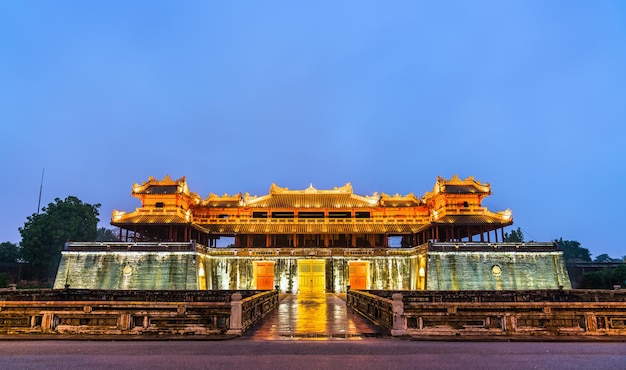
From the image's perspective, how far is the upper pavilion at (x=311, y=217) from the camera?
41.6 metres

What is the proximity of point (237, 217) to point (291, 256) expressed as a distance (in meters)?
10.1

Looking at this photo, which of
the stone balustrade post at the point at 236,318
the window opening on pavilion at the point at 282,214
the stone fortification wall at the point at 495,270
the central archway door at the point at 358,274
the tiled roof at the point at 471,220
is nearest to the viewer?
the stone balustrade post at the point at 236,318

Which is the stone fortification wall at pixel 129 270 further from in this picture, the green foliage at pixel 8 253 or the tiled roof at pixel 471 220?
the green foliage at pixel 8 253

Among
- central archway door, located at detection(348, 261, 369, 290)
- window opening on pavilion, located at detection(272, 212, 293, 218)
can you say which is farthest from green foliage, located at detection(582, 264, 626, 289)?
window opening on pavilion, located at detection(272, 212, 293, 218)

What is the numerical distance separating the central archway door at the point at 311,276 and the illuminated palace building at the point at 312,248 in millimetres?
96

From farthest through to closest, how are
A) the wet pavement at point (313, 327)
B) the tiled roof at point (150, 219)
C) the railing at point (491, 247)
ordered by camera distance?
1. the tiled roof at point (150, 219)
2. the railing at point (491, 247)
3. the wet pavement at point (313, 327)

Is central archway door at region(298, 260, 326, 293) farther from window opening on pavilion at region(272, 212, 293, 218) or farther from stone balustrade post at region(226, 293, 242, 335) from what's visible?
stone balustrade post at region(226, 293, 242, 335)

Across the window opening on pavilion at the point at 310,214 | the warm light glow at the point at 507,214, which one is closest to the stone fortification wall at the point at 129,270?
the window opening on pavilion at the point at 310,214

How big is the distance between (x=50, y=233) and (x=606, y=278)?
6299 cm

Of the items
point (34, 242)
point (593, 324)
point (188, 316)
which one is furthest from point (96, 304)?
Result: point (34, 242)

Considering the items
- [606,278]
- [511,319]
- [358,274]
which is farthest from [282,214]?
[511,319]

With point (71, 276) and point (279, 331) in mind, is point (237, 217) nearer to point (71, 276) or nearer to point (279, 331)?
point (71, 276)

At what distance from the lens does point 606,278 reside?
41.0 meters

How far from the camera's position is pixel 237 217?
150 feet
